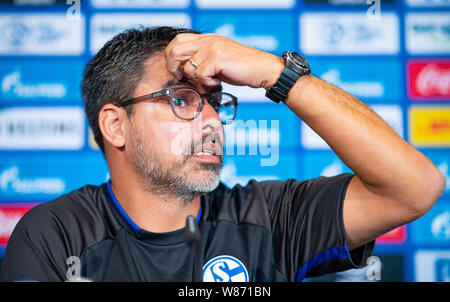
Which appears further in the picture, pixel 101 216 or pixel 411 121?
pixel 411 121

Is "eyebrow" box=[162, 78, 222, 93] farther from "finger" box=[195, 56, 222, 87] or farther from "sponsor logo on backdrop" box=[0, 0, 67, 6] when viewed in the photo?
"sponsor logo on backdrop" box=[0, 0, 67, 6]

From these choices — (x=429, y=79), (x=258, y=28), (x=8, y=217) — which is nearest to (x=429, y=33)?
(x=429, y=79)

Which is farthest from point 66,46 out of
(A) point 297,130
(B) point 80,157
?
(A) point 297,130

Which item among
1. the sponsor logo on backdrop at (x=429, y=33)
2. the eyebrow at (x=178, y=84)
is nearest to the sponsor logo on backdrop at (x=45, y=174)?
the eyebrow at (x=178, y=84)

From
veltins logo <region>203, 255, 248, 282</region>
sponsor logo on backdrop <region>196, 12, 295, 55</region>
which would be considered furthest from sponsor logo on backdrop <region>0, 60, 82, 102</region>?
veltins logo <region>203, 255, 248, 282</region>

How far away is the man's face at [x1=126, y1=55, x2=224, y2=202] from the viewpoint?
108cm

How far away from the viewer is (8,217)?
6.96 feet

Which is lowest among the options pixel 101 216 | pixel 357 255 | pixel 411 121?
pixel 357 255

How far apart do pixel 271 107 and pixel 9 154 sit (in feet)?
4.58

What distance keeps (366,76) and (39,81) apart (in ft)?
5.77

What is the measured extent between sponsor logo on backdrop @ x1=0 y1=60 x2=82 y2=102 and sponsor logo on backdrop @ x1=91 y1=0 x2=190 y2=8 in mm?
357

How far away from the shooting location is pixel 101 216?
1.15m

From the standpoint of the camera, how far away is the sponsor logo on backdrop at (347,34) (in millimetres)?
2238

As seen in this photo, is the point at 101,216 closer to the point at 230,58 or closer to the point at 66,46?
the point at 230,58
